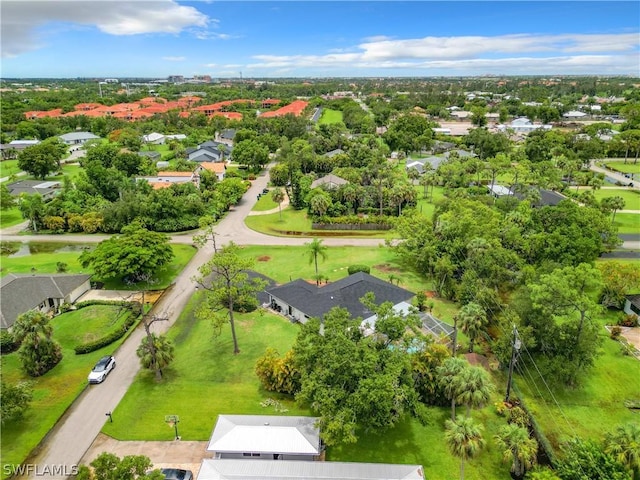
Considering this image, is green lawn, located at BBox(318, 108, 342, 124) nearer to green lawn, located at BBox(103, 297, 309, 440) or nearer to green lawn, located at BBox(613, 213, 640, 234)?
green lawn, located at BBox(613, 213, 640, 234)

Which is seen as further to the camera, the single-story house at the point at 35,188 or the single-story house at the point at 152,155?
the single-story house at the point at 152,155

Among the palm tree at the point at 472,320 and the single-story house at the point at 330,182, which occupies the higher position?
the single-story house at the point at 330,182

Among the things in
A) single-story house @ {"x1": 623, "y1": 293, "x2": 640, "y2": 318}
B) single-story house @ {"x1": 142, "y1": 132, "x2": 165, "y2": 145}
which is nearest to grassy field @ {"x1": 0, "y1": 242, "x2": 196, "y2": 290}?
single-story house @ {"x1": 623, "y1": 293, "x2": 640, "y2": 318}

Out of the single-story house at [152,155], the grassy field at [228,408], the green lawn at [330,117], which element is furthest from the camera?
the green lawn at [330,117]

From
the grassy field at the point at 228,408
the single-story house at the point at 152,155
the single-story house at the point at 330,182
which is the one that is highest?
the single-story house at the point at 152,155

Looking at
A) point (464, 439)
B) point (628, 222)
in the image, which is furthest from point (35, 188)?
point (628, 222)

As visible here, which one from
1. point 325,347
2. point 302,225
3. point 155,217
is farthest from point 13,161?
point 325,347

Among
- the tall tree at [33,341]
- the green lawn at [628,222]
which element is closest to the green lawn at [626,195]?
the green lawn at [628,222]

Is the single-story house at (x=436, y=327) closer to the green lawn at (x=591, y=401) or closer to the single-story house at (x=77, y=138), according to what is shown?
the green lawn at (x=591, y=401)
